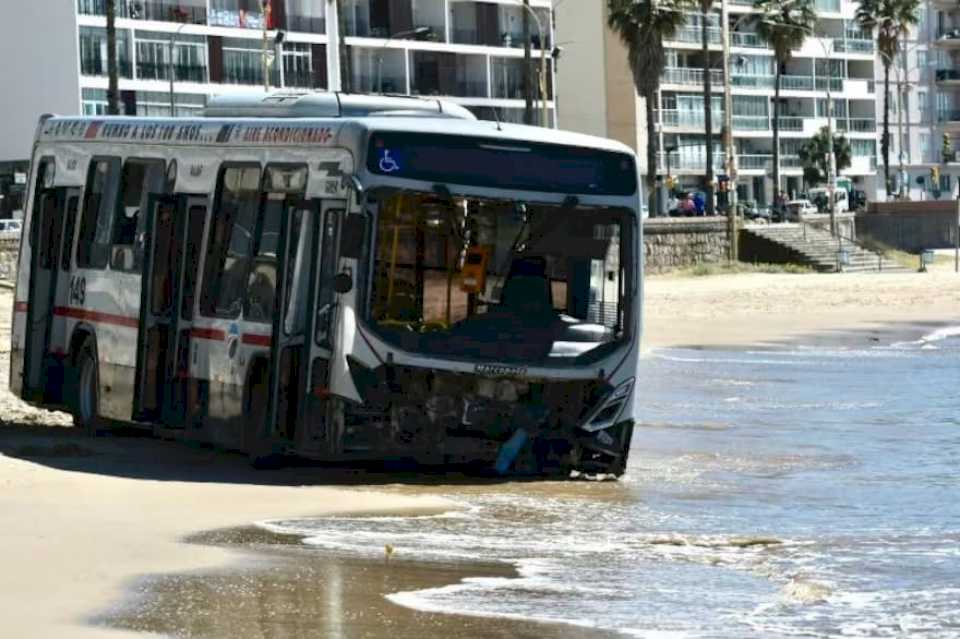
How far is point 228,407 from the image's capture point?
60.4 ft

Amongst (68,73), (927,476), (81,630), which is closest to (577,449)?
(927,476)

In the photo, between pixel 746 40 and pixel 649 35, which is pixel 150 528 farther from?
pixel 746 40

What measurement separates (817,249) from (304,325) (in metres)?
57.2

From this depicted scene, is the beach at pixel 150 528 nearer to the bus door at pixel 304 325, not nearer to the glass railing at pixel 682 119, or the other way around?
the bus door at pixel 304 325

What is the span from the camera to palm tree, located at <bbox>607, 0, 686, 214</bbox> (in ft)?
285

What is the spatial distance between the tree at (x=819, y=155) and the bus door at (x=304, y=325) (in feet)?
336

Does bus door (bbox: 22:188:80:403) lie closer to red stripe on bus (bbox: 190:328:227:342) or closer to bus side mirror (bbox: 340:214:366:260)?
red stripe on bus (bbox: 190:328:227:342)

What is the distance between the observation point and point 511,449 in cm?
1786

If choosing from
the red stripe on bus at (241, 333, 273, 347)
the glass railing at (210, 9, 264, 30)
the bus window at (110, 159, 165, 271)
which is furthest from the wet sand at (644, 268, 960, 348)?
the glass railing at (210, 9, 264, 30)

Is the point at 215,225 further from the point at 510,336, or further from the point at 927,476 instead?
the point at 927,476

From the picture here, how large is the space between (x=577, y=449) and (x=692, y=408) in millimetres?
10132

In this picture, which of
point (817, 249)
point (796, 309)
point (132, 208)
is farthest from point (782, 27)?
point (132, 208)

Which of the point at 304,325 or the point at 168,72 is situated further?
the point at 168,72

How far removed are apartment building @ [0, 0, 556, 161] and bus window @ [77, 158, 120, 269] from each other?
5520 cm
